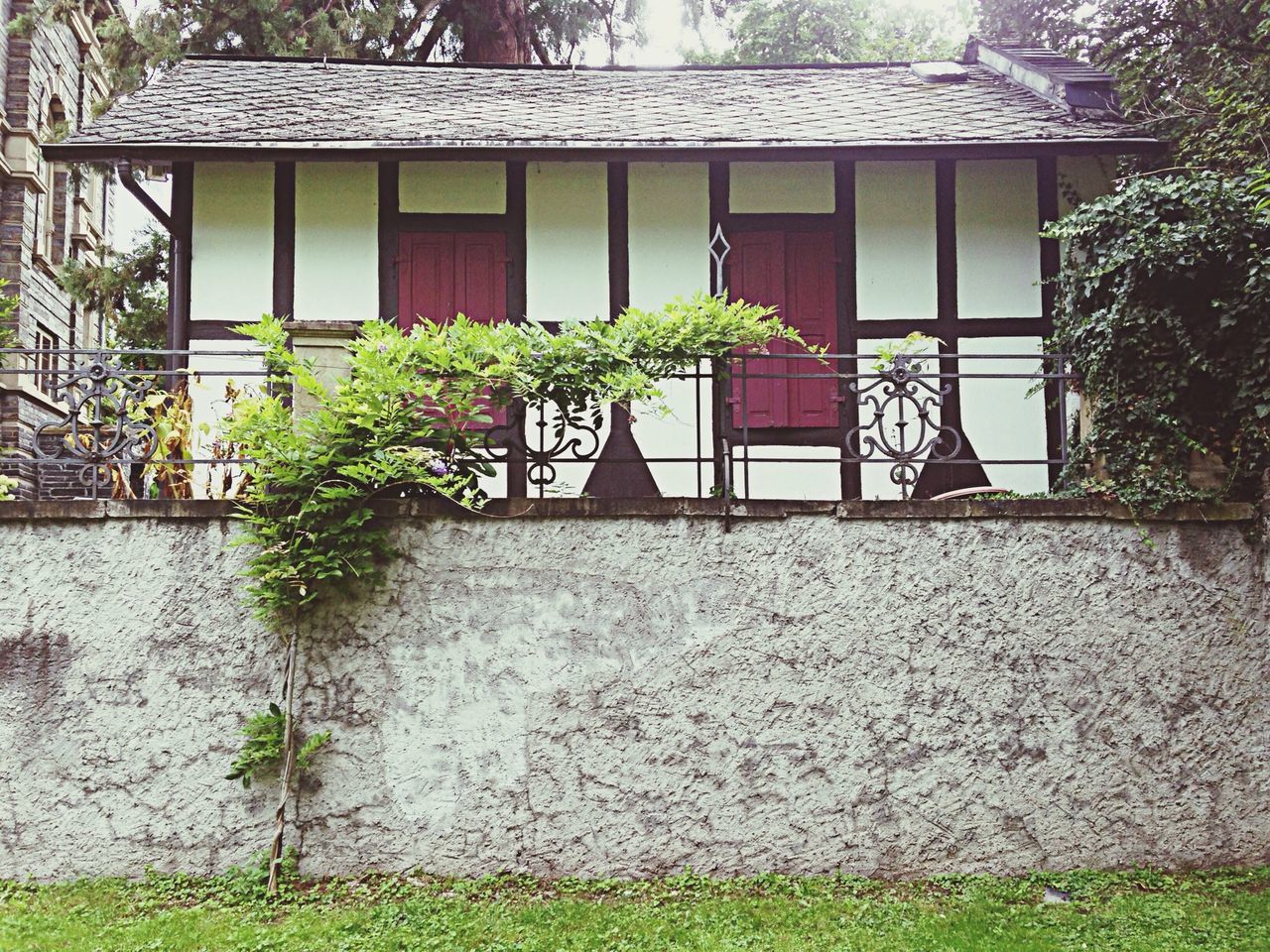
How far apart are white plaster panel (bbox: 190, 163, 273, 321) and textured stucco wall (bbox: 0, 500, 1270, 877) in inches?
129

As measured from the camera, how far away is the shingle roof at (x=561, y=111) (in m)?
8.23

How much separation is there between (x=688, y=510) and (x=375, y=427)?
1.61m

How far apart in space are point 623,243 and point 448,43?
8258 millimetres

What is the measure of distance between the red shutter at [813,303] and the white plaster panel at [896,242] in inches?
9.1

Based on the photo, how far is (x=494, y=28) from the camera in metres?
14.6

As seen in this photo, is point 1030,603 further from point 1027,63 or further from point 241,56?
point 241,56

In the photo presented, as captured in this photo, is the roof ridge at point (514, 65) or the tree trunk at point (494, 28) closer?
the roof ridge at point (514, 65)

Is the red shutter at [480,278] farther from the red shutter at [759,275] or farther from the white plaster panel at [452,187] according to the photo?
the red shutter at [759,275]

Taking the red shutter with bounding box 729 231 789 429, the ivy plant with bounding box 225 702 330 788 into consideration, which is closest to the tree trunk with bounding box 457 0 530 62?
the red shutter with bounding box 729 231 789 429

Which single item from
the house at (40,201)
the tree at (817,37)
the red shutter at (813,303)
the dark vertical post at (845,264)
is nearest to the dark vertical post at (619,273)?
the red shutter at (813,303)

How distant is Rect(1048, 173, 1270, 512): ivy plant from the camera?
564cm

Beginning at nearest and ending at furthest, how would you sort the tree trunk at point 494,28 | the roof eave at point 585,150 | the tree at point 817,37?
the roof eave at point 585,150, the tree trunk at point 494,28, the tree at point 817,37

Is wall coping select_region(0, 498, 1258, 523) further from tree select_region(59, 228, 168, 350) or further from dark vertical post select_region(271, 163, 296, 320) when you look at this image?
tree select_region(59, 228, 168, 350)

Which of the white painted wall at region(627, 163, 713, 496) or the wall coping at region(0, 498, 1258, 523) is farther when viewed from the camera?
the white painted wall at region(627, 163, 713, 496)
